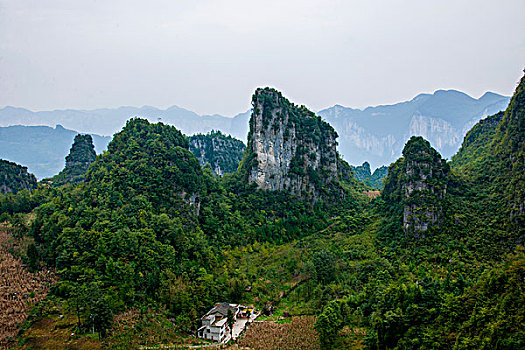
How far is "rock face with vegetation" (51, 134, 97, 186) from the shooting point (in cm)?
6154

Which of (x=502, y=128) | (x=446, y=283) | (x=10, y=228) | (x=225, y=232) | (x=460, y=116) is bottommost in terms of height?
(x=446, y=283)

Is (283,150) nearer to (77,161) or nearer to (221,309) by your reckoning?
(221,309)

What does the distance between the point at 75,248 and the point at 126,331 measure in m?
9.11

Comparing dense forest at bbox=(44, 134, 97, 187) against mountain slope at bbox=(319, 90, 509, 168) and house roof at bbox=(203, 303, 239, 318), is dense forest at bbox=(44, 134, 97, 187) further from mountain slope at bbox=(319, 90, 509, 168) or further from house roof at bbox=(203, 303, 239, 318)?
mountain slope at bbox=(319, 90, 509, 168)

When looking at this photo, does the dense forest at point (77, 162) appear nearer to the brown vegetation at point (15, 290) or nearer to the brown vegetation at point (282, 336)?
the brown vegetation at point (15, 290)

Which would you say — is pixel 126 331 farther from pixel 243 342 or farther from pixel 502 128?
pixel 502 128

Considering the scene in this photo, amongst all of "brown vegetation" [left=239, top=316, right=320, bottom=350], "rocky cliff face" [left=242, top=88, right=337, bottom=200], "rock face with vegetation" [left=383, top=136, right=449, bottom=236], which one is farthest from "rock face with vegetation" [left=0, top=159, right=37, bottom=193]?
"rock face with vegetation" [left=383, top=136, right=449, bottom=236]

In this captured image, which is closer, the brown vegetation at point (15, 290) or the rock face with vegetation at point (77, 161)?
the brown vegetation at point (15, 290)

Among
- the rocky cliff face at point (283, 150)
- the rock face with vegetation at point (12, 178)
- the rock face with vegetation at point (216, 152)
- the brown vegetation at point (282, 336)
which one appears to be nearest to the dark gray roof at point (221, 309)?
Answer: the brown vegetation at point (282, 336)

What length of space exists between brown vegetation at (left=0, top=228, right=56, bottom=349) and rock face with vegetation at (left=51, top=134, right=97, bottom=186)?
35957 mm

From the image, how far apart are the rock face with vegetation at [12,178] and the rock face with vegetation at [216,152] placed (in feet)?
122

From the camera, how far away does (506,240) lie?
27688 millimetres

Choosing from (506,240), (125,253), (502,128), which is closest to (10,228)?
(125,253)

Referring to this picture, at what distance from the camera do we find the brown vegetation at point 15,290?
819 inches
